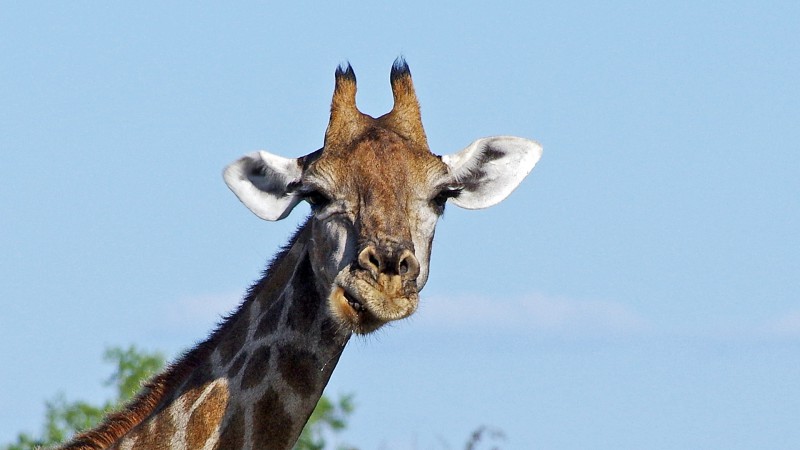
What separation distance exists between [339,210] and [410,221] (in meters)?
0.43

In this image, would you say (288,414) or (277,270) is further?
(277,270)

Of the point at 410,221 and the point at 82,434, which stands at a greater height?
the point at 410,221

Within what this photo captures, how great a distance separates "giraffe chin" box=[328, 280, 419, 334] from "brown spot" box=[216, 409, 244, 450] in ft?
3.01

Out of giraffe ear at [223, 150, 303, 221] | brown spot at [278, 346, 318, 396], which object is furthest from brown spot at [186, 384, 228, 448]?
giraffe ear at [223, 150, 303, 221]

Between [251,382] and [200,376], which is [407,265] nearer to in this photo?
[251,382]

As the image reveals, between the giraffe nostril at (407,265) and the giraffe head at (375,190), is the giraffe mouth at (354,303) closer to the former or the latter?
the giraffe head at (375,190)

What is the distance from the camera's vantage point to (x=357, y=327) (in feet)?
30.8

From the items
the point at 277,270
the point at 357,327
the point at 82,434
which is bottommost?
the point at 82,434

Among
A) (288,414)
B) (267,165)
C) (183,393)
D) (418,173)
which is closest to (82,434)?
(183,393)

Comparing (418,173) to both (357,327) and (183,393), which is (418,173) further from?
(183,393)

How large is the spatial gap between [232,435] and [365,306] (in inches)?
47.7

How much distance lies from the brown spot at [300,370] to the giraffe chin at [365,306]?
1.74ft

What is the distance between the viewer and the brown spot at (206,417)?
9.68 meters

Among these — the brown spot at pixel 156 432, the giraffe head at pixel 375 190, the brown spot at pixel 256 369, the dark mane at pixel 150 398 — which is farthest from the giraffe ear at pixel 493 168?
the brown spot at pixel 156 432
